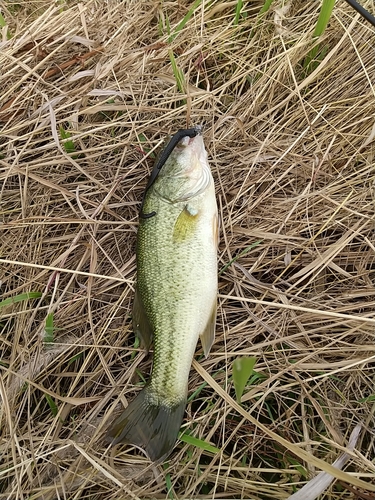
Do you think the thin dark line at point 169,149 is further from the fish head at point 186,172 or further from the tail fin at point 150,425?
the tail fin at point 150,425

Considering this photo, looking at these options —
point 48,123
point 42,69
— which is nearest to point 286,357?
point 48,123

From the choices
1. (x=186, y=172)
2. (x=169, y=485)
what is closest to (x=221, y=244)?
(x=186, y=172)

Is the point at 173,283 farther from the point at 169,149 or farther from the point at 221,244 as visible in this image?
the point at 169,149

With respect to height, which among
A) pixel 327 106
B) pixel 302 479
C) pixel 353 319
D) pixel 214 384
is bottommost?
pixel 302 479

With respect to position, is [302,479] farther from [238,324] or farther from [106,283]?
[106,283]

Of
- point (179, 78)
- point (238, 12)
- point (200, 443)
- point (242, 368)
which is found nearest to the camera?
point (242, 368)

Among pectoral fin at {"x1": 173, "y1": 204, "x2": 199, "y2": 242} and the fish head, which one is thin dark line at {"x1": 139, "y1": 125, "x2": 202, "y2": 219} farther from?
pectoral fin at {"x1": 173, "y1": 204, "x2": 199, "y2": 242}
